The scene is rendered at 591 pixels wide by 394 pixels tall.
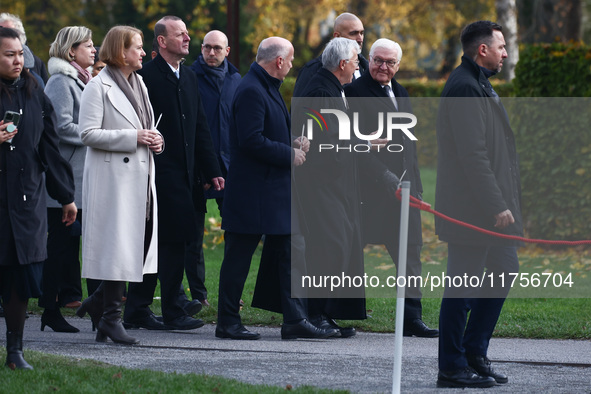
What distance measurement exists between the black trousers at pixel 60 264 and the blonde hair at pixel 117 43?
165 cm

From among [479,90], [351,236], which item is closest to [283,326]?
[351,236]

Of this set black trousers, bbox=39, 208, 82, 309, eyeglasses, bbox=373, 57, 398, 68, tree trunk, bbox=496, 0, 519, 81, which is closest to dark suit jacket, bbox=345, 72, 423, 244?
eyeglasses, bbox=373, 57, 398, 68

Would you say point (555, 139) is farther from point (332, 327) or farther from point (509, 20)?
point (509, 20)

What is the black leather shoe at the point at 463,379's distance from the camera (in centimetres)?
608

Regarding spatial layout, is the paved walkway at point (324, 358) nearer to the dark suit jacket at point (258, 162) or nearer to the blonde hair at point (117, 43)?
the dark suit jacket at point (258, 162)

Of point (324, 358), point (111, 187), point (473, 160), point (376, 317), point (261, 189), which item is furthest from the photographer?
point (376, 317)

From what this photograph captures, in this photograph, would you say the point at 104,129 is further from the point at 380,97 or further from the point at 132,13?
the point at 132,13

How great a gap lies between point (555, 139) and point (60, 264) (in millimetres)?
6951

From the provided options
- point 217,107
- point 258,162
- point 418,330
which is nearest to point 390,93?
point 258,162

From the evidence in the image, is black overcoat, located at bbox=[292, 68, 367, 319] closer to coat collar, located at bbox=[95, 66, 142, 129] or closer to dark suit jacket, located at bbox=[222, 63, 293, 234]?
dark suit jacket, located at bbox=[222, 63, 293, 234]

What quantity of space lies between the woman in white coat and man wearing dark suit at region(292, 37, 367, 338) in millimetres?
1181

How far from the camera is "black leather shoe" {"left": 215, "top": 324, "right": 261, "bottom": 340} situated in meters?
7.76

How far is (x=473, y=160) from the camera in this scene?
6.02 metres

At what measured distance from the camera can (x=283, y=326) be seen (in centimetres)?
784
